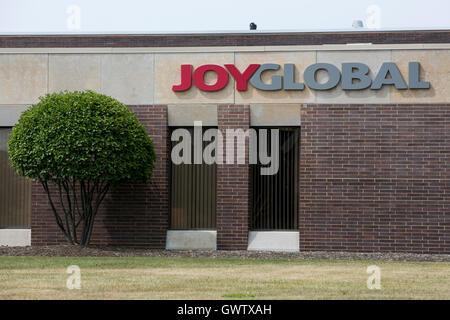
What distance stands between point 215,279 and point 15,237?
28.9 feet

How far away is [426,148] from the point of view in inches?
731

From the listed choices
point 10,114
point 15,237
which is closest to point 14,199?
point 15,237

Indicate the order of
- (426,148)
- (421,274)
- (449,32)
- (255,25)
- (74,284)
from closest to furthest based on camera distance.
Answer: (74,284) < (421,274) < (426,148) < (449,32) < (255,25)

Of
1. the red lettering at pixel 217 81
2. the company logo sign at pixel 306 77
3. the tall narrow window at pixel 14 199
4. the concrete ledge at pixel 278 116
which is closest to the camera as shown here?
the company logo sign at pixel 306 77

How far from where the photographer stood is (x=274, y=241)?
62.5 ft

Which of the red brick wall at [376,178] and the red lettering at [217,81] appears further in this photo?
the red lettering at [217,81]

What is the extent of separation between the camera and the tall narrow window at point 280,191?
1928cm

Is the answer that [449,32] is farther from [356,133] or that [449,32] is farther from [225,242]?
[225,242]

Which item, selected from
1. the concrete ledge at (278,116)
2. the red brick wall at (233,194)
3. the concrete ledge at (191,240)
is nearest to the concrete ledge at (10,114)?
the concrete ledge at (191,240)

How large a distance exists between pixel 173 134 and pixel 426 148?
A: 243 inches

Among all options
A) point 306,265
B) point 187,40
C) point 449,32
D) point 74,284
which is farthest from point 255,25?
point 74,284

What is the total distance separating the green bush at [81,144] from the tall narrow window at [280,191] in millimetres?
2915

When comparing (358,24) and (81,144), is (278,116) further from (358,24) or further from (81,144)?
(358,24)

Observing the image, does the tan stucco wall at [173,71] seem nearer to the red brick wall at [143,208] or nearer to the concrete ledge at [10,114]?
the concrete ledge at [10,114]
